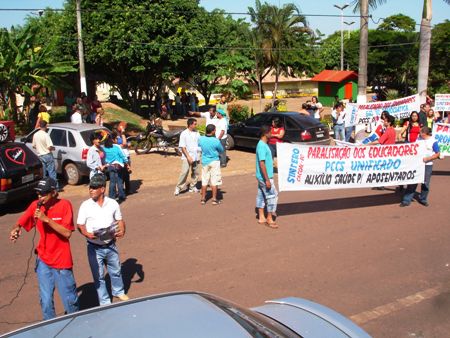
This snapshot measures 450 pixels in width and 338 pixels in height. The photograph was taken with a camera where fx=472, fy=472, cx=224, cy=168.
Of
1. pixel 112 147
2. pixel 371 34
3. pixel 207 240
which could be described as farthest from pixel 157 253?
pixel 371 34

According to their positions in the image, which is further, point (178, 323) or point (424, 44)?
point (424, 44)

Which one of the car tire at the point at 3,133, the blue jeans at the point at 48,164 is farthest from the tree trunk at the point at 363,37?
the car tire at the point at 3,133

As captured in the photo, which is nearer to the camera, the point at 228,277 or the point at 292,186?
the point at 228,277

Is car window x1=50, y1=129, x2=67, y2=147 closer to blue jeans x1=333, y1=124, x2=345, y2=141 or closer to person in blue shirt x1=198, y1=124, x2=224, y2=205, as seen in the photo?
person in blue shirt x1=198, y1=124, x2=224, y2=205

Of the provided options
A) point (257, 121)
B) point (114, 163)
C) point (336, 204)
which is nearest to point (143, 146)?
point (257, 121)

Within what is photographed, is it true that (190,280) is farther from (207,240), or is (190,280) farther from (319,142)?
(319,142)

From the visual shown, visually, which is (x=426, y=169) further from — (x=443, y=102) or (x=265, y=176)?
(x=443, y=102)

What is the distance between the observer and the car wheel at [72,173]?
12.4 meters

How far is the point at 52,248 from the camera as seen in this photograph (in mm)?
4992

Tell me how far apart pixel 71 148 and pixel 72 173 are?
687 millimetres

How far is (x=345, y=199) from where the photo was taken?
34.6 feet

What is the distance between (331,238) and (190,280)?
278 cm

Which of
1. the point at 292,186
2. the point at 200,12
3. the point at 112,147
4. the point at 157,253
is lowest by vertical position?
the point at 157,253

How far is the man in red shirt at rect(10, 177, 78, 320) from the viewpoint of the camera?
4.98m
